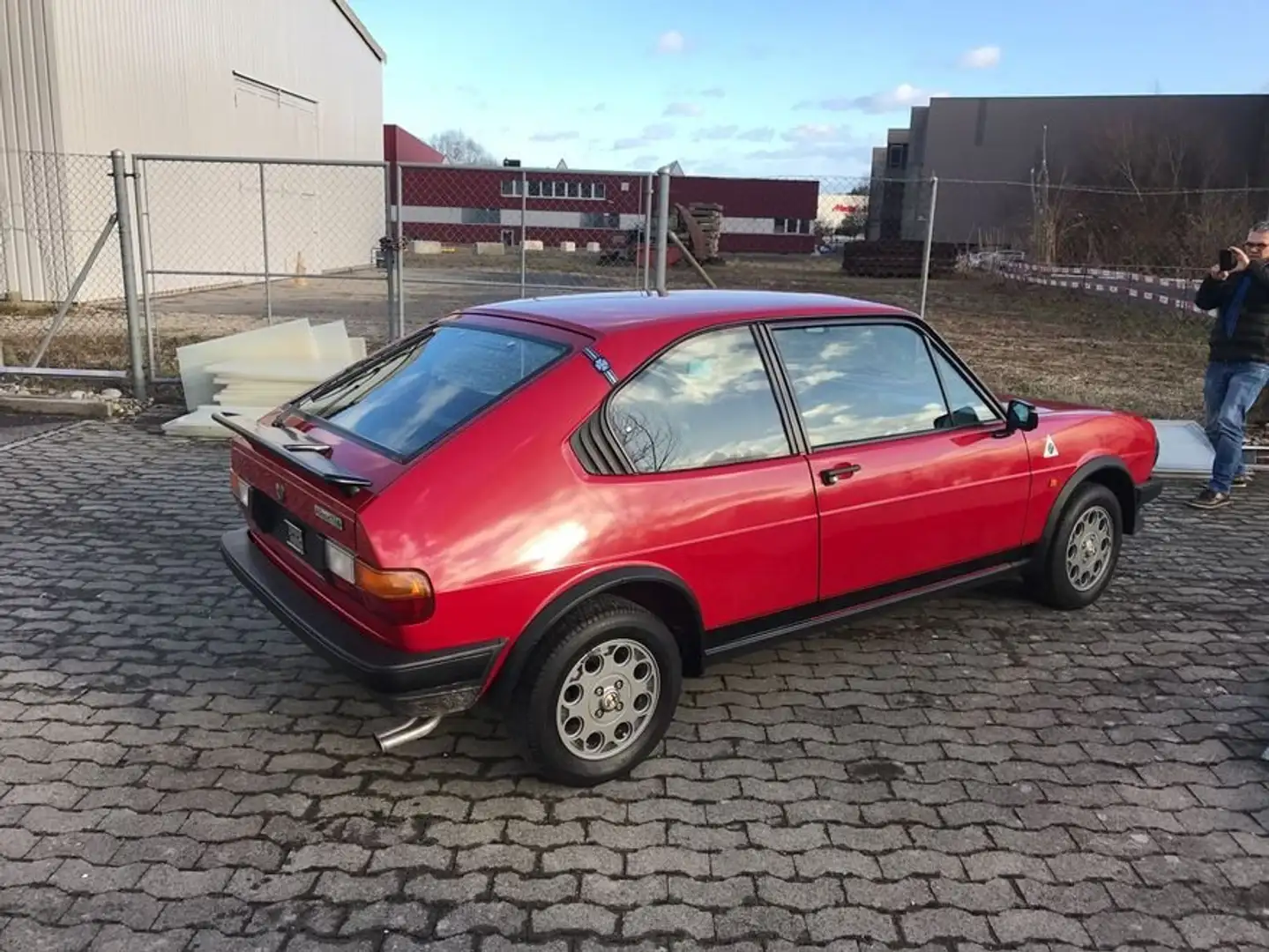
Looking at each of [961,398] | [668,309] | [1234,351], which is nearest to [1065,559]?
[961,398]

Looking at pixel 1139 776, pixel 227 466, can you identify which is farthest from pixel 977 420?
pixel 227 466

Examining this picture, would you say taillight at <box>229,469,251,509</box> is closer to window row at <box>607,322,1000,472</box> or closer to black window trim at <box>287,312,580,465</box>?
black window trim at <box>287,312,580,465</box>

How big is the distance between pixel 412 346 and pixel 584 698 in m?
1.68

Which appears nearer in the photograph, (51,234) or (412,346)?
(412,346)

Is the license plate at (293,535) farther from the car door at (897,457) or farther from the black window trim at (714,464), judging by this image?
the car door at (897,457)

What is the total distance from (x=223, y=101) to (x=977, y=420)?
24590 millimetres

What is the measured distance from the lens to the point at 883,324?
166 inches

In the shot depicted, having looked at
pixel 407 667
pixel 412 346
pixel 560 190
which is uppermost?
pixel 560 190

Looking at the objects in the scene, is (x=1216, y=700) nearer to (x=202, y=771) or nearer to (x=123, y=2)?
(x=202, y=771)

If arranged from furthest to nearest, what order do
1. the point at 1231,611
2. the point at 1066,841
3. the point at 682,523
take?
1. the point at 1231,611
2. the point at 682,523
3. the point at 1066,841

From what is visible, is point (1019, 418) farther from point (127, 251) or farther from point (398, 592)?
point (127, 251)

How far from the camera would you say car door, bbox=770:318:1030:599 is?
3.77 metres

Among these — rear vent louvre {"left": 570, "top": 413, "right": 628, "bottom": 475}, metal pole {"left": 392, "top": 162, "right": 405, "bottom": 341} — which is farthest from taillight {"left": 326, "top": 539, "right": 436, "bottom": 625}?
metal pole {"left": 392, "top": 162, "right": 405, "bottom": 341}

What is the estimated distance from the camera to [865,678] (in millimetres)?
4168
